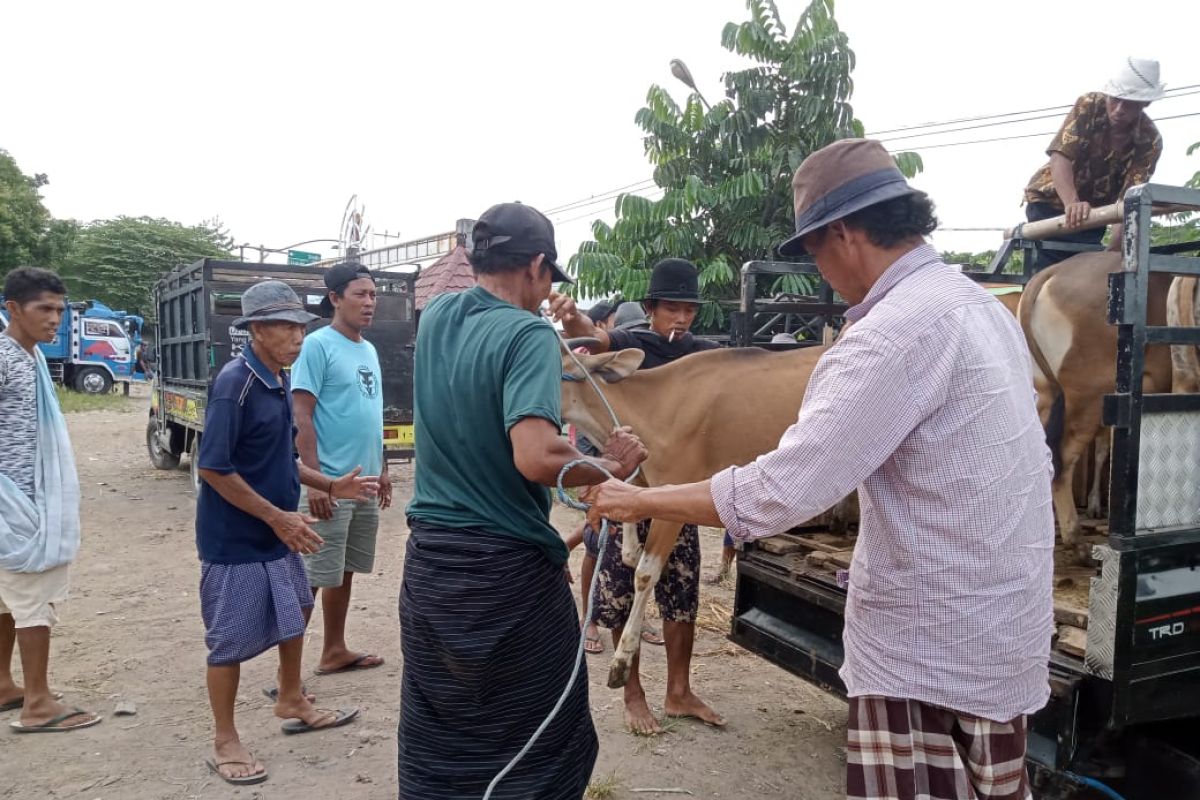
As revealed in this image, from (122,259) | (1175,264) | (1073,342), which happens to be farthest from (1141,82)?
(122,259)

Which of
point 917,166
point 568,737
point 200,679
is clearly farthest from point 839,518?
point 917,166

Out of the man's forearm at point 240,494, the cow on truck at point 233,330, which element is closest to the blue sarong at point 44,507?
the man's forearm at point 240,494

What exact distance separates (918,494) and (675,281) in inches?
112

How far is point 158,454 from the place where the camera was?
12.3 metres

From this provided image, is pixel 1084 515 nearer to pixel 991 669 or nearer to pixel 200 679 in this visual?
pixel 991 669

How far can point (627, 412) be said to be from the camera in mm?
4145

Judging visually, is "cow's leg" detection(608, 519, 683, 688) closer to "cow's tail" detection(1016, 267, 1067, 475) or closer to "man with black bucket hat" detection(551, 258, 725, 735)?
"man with black bucket hat" detection(551, 258, 725, 735)

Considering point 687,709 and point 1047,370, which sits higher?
point 1047,370

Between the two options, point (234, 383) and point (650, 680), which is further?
point (650, 680)

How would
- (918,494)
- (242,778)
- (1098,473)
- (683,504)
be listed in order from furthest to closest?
(1098,473) → (242,778) → (683,504) → (918,494)

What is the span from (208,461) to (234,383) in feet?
1.07

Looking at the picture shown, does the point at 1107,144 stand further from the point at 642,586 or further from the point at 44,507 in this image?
the point at 44,507

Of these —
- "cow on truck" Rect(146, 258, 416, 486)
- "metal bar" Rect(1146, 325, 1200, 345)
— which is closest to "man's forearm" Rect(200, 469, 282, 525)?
"metal bar" Rect(1146, 325, 1200, 345)

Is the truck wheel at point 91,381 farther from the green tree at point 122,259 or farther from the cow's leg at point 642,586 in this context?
the cow's leg at point 642,586
